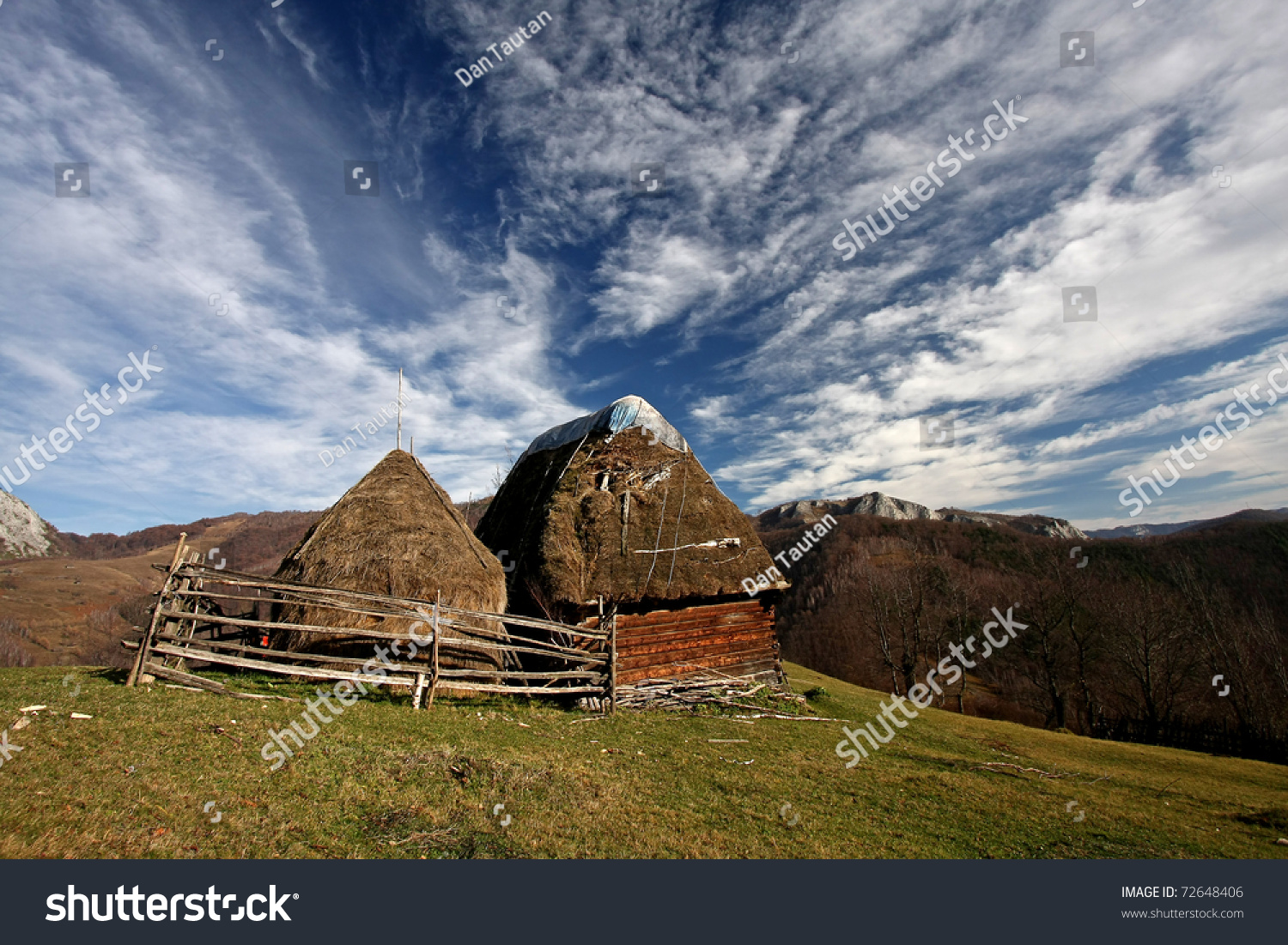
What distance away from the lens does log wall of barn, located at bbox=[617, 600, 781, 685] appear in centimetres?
1433

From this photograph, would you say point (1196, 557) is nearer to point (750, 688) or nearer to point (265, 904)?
point (750, 688)

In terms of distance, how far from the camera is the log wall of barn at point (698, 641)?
14328mm

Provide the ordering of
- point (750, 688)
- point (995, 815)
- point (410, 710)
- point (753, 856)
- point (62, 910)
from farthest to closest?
point (750, 688)
point (410, 710)
point (995, 815)
point (753, 856)
point (62, 910)

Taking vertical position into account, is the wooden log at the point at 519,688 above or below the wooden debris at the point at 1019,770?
above

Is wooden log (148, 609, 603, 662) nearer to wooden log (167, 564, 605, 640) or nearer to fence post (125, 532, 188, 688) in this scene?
fence post (125, 532, 188, 688)

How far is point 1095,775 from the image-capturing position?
472 inches

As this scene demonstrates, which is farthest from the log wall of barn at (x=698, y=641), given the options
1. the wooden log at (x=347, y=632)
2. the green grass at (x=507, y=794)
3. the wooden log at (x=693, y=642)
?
the green grass at (x=507, y=794)

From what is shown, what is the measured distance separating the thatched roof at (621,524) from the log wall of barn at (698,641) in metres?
0.65

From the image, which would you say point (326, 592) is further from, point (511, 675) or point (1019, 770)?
point (1019, 770)

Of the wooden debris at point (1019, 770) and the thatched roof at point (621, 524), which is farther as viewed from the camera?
the thatched roof at point (621, 524)

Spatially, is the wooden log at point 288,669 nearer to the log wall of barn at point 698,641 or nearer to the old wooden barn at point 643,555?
the old wooden barn at point 643,555

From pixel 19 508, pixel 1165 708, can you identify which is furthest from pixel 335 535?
pixel 19 508

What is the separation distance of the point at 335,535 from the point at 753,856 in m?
10.7

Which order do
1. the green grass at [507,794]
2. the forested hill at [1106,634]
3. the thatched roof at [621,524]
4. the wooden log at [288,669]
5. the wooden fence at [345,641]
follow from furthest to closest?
the forested hill at [1106,634] → the thatched roof at [621,524] → the wooden fence at [345,641] → the wooden log at [288,669] → the green grass at [507,794]
